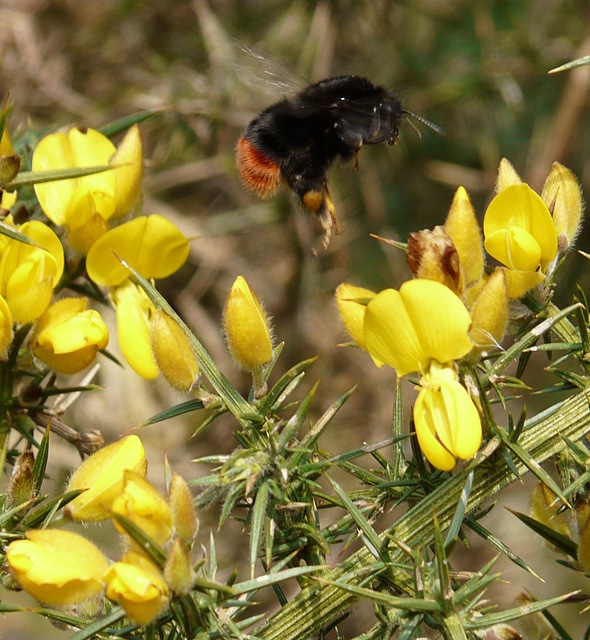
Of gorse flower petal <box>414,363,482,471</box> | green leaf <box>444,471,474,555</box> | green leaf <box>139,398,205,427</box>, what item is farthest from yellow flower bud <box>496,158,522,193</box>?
green leaf <box>139,398,205,427</box>

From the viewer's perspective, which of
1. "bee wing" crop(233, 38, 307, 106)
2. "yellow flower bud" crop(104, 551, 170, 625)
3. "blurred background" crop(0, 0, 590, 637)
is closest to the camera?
"yellow flower bud" crop(104, 551, 170, 625)

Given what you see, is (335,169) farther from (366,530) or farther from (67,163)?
(366,530)

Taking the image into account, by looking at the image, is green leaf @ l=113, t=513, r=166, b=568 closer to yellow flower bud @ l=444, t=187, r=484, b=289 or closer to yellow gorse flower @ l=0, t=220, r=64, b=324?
yellow gorse flower @ l=0, t=220, r=64, b=324

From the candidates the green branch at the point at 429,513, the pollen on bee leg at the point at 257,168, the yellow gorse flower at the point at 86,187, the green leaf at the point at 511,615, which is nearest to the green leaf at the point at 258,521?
the green branch at the point at 429,513

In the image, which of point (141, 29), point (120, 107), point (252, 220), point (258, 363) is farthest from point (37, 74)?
point (258, 363)

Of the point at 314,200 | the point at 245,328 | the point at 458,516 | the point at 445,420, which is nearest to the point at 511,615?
the point at 458,516

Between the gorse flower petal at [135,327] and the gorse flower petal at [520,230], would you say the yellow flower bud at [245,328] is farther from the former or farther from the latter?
the gorse flower petal at [520,230]
